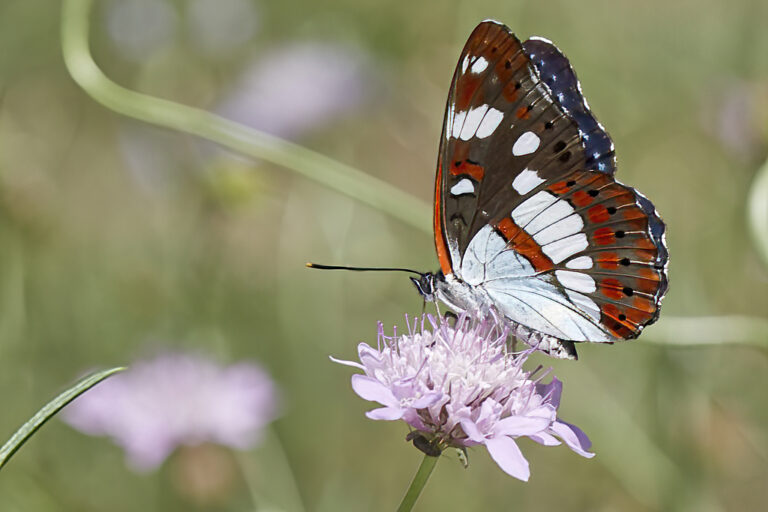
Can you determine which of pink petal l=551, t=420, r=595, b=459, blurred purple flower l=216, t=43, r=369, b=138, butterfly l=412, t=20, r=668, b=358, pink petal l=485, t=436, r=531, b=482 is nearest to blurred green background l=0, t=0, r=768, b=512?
blurred purple flower l=216, t=43, r=369, b=138

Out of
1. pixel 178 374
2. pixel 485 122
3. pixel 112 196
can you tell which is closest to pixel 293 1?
pixel 112 196

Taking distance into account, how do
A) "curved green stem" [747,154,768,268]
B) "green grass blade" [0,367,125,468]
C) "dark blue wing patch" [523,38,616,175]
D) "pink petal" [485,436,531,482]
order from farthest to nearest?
1. "curved green stem" [747,154,768,268]
2. "dark blue wing patch" [523,38,616,175]
3. "pink petal" [485,436,531,482]
4. "green grass blade" [0,367,125,468]

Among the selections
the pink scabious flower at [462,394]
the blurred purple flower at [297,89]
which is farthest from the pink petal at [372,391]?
the blurred purple flower at [297,89]

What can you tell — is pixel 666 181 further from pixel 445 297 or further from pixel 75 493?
pixel 75 493

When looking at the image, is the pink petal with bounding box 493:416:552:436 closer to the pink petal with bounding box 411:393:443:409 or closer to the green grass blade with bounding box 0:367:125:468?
the pink petal with bounding box 411:393:443:409

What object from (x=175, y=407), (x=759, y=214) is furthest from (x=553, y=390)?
(x=175, y=407)

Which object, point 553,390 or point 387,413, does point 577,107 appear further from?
point 387,413
